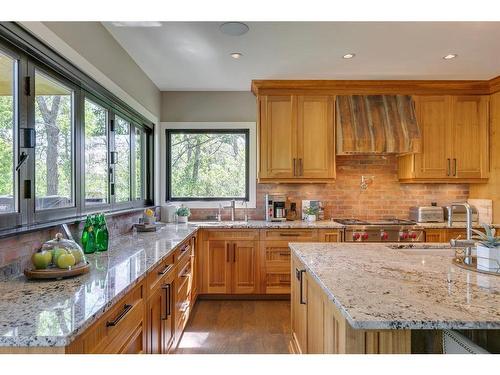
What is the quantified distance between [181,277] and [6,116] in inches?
66.6

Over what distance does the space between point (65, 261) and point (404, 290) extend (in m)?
1.51

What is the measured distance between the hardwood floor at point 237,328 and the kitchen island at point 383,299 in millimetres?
662

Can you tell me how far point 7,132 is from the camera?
1710 mm

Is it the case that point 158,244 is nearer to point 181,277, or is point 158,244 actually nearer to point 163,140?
point 181,277

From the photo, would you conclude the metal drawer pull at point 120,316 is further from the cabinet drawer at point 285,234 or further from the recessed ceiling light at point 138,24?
the cabinet drawer at point 285,234

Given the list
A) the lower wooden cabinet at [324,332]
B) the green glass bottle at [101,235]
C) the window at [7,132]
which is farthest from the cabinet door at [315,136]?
the window at [7,132]

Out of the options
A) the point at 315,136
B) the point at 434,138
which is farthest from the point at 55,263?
the point at 434,138

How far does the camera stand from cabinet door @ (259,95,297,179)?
13.1 ft

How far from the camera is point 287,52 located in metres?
3.12

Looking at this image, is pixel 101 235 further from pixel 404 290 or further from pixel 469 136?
pixel 469 136

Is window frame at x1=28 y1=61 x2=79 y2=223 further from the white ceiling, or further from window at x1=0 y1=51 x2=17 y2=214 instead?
the white ceiling

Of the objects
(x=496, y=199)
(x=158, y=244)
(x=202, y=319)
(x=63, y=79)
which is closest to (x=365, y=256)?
(x=158, y=244)

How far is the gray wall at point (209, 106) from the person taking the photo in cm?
439

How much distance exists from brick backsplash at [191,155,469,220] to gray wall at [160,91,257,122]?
3.63 feet
